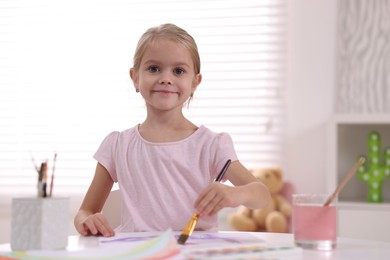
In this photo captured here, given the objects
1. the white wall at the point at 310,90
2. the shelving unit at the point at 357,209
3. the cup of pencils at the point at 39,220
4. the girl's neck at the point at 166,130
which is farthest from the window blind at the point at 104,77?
the cup of pencils at the point at 39,220

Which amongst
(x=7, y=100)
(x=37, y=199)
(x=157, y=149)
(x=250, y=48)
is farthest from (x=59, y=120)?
(x=37, y=199)

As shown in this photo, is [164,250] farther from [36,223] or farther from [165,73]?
[165,73]

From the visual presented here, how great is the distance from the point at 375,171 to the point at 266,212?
0.52m

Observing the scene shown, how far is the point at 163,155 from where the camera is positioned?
1505 mm

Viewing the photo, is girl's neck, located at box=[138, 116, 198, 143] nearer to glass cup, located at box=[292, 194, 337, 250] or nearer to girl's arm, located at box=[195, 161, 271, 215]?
girl's arm, located at box=[195, 161, 271, 215]

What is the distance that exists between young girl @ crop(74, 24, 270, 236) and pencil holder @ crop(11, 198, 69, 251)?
423 mm

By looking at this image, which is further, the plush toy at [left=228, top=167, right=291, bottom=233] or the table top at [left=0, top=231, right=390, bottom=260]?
the plush toy at [left=228, top=167, right=291, bottom=233]

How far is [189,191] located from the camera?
4.88 ft

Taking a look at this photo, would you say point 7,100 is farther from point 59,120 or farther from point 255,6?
point 255,6

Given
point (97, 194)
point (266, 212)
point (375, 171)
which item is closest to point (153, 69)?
point (97, 194)

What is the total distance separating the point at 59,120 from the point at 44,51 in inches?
14.4

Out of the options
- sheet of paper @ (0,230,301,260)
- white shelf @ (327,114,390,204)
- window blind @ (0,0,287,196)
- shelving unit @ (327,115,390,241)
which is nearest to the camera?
sheet of paper @ (0,230,301,260)

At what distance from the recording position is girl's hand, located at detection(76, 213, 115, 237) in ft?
3.96

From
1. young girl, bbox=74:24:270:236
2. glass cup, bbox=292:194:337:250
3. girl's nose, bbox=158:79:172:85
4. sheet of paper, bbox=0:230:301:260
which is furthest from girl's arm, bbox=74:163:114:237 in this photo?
glass cup, bbox=292:194:337:250
